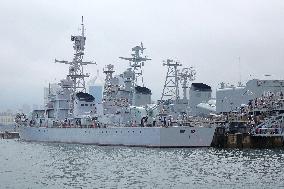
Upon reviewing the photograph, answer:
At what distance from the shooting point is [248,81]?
264 feet

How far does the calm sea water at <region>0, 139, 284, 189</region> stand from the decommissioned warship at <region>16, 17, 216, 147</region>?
37.3 feet

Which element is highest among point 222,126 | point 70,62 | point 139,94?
point 70,62

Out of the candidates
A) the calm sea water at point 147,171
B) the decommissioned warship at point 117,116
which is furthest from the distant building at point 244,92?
the calm sea water at point 147,171

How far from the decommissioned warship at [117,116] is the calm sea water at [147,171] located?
11.4m

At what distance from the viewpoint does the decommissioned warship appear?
69.0 meters

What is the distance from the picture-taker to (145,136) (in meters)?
70.4

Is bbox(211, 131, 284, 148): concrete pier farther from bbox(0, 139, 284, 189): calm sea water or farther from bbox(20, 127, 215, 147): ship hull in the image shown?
bbox(0, 139, 284, 189): calm sea water

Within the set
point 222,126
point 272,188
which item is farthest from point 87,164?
point 222,126

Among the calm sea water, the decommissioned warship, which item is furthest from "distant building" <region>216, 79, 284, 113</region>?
the calm sea water

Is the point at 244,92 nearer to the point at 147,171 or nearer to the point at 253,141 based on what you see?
the point at 253,141

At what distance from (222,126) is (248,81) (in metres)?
11.0

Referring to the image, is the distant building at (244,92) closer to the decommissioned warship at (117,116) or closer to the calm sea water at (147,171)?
the decommissioned warship at (117,116)

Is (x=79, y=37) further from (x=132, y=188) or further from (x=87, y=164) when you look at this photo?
Answer: (x=132, y=188)

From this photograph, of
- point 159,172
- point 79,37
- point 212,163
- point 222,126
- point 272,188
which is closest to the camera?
point 272,188
